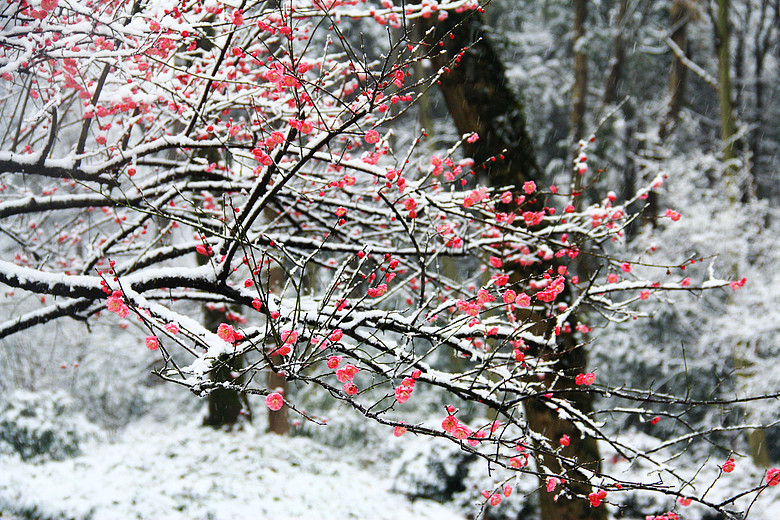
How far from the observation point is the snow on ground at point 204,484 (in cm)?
522

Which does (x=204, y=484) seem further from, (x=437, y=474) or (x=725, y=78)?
(x=725, y=78)

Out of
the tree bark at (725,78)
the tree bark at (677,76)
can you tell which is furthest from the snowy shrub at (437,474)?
the tree bark at (677,76)

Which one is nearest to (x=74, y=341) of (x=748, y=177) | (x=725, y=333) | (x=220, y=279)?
(x=220, y=279)

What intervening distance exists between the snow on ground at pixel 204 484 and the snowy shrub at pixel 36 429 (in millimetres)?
315

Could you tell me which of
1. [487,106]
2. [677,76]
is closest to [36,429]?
[487,106]

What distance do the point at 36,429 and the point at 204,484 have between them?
3.65m

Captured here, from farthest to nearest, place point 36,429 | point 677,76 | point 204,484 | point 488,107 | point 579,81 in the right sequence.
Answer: point 677,76, point 579,81, point 36,429, point 204,484, point 488,107

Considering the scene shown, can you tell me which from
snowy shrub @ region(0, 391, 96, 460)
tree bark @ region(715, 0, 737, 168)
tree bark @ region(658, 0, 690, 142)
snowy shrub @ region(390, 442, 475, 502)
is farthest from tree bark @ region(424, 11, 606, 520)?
tree bark @ region(658, 0, 690, 142)

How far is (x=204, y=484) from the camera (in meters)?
5.81

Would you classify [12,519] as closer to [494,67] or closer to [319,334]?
[319,334]

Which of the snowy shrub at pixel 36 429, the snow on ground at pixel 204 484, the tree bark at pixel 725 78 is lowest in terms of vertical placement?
the snow on ground at pixel 204 484

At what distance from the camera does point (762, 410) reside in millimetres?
7789

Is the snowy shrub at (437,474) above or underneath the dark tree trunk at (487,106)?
underneath

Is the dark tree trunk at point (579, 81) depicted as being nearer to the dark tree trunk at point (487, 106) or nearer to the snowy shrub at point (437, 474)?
the snowy shrub at point (437, 474)
